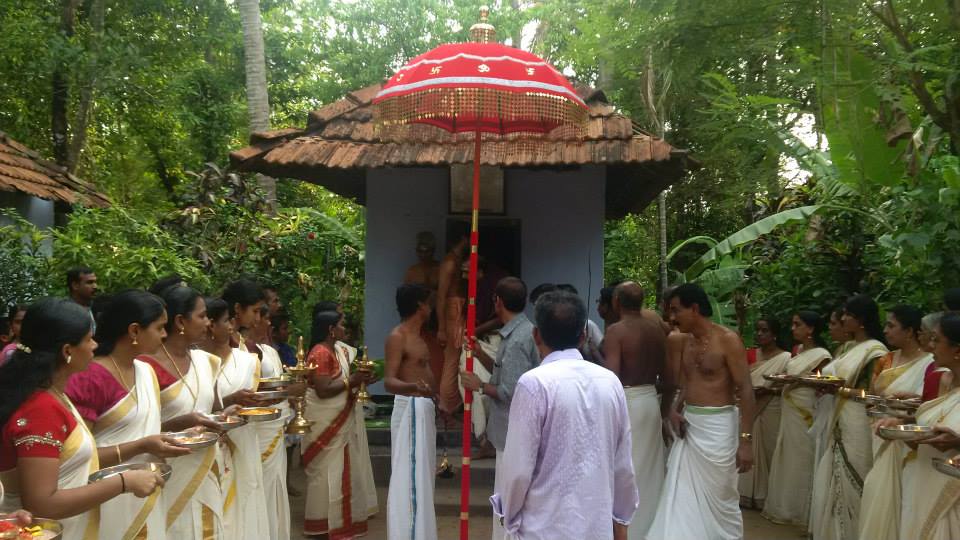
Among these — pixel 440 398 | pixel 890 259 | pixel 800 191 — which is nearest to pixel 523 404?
pixel 440 398

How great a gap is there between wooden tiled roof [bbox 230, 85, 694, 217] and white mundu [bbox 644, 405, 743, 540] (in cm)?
281

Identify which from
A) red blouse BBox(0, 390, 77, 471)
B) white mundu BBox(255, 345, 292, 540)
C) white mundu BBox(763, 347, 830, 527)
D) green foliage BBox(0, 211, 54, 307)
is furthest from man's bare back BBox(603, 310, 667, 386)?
green foliage BBox(0, 211, 54, 307)

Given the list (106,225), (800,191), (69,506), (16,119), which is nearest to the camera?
(69,506)

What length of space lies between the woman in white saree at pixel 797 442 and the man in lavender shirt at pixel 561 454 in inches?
179

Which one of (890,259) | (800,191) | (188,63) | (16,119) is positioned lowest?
(890,259)

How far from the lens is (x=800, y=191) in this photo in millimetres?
13000

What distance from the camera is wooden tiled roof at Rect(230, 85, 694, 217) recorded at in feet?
27.2

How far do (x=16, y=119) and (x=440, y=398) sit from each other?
11.4 metres

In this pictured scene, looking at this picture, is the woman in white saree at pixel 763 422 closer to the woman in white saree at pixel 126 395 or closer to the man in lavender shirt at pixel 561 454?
the man in lavender shirt at pixel 561 454

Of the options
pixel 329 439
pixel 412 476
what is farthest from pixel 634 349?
pixel 329 439

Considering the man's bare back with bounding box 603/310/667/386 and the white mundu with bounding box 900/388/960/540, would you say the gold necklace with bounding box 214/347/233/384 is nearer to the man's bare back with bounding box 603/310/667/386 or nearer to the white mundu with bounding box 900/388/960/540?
the man's bare back with bounding box 603/310/667/386

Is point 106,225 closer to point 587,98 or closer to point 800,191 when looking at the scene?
point 587,98

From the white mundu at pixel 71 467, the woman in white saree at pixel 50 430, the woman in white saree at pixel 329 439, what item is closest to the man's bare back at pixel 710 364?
the woman in white saree at pixel 329 439

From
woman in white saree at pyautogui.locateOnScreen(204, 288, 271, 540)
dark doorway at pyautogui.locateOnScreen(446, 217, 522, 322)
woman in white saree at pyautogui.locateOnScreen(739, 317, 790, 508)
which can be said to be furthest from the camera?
dark doorway at pyautogui.locateOnScreen(446, 217, 522, 322)
